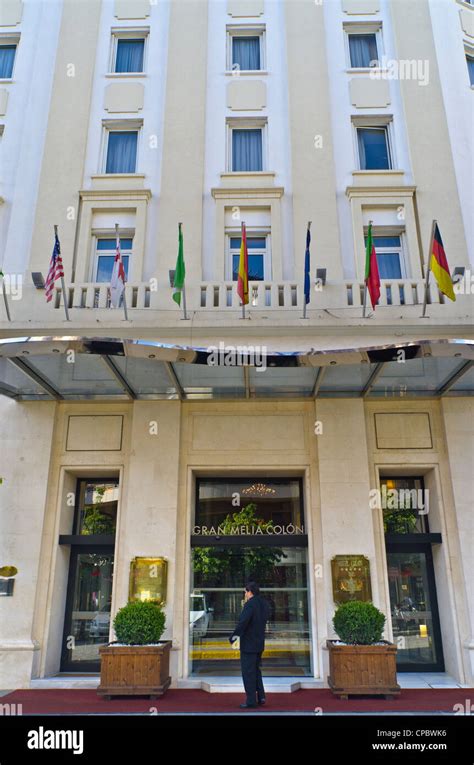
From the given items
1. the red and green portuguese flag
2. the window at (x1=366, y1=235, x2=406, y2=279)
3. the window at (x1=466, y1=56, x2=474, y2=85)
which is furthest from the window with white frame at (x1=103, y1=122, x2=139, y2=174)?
the window at (x1=466, y1=56, x2=474, y2=85)

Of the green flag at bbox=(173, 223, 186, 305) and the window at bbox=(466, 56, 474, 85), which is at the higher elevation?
the window at bbox=(466, 56, 474, 85)

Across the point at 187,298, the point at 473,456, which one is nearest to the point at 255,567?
the point at 473,456

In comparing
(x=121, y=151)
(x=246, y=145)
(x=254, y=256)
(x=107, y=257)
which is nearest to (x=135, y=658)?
(x=107, y=257)

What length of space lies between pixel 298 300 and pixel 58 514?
6679 mm

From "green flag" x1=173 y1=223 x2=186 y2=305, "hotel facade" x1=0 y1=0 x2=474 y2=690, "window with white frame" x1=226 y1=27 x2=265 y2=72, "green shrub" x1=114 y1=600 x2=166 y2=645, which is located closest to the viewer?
"green shrub" x1=114 y1=600 x2=166 y2=645

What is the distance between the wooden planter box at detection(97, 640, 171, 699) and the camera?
973 centimetres

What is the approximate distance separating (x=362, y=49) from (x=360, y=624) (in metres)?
14.5

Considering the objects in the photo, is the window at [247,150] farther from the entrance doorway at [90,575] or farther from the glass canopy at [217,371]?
the entrance doorway at [90,575]

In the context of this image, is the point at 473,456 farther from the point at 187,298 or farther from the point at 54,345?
the point at 54,345

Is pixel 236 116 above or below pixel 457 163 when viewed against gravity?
above

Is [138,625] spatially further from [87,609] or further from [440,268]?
[440,268]

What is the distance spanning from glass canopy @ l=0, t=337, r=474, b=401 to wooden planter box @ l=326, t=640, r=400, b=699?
4758mm

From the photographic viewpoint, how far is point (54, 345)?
9281mm

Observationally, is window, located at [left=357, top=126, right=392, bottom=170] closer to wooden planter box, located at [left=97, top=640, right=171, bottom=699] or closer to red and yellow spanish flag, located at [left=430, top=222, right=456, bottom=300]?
red and yellow spanish flag, located at [left=430, top=222, right=456, bottom=300]
